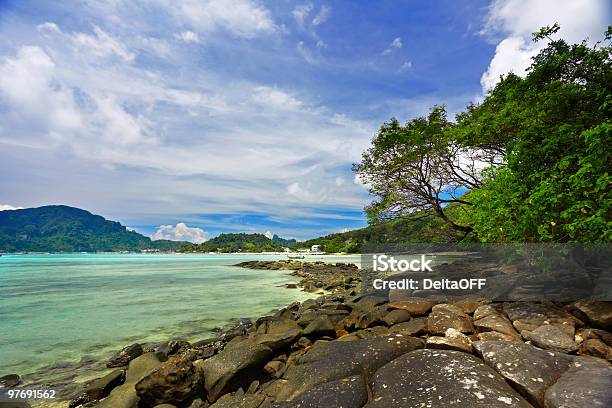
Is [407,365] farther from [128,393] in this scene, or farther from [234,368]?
[128,393]

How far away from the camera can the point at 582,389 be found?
149 inches

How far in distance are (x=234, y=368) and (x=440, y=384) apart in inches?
154

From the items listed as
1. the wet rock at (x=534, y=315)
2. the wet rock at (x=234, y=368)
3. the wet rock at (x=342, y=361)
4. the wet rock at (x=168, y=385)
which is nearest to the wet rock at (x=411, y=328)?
the wet rock at (x=342, y=361)

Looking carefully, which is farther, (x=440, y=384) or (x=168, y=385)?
(x=168, y=385)

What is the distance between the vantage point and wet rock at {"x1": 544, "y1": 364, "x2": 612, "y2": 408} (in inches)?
140

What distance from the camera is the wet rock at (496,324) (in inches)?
246

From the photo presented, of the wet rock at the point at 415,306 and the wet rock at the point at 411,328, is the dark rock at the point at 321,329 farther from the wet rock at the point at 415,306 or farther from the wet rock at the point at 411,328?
the wet rock at the point at 415,306

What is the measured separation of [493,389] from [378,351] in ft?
6.39

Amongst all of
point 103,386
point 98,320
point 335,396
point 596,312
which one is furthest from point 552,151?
point 98,320

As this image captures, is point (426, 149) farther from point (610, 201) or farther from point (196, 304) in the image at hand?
point (196, 304)

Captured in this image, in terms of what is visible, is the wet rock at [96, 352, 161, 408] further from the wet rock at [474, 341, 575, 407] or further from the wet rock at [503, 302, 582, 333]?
the wet rock at [503, 302, 582, 333]

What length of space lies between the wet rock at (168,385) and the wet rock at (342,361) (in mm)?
1984

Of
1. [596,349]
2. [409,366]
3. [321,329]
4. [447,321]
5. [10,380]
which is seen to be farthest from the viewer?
[321,329]

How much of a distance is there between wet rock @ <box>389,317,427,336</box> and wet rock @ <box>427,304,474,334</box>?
0.16 metres
